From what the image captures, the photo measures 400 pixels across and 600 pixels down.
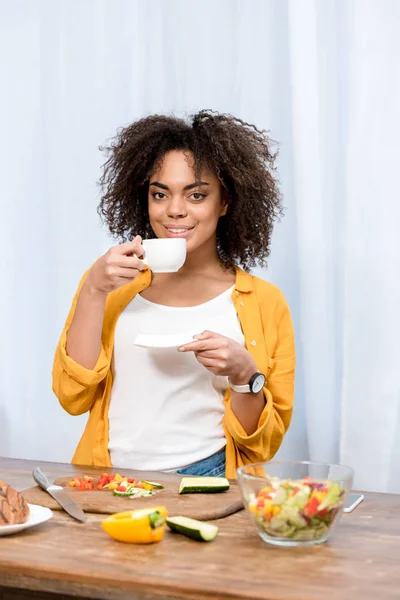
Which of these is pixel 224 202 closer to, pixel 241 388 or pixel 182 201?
pixel 182 201

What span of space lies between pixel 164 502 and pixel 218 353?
37cm

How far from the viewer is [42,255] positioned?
2949 millimetres

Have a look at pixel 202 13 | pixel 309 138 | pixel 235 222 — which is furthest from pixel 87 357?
pixel 202 13

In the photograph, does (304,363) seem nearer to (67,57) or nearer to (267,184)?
(267,184)

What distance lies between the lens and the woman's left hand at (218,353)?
1.76 meters

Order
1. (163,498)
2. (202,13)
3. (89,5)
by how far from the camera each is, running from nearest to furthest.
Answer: (163,498) → (202,13) → (89,5)

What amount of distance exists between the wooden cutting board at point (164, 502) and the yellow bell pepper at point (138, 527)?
15cm

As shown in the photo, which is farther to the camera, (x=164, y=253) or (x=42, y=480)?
(x=164, y=253)

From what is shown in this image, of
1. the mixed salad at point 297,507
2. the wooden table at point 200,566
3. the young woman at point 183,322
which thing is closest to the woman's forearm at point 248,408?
the young woman at point 183,322

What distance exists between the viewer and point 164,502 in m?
1.49

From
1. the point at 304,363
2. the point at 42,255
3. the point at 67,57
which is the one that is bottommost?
the point at 304,363

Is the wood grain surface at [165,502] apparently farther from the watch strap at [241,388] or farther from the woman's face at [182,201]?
the woman's face at [182,201]

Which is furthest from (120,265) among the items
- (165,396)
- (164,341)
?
(165,396)

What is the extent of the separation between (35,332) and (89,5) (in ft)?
3.45
